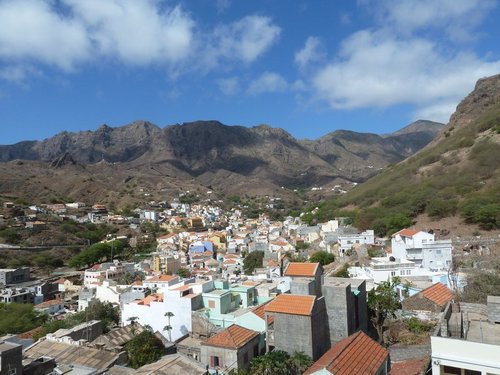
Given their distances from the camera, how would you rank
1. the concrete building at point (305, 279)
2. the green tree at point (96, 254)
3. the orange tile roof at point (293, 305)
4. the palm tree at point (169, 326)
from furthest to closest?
the green tree at point (96, 254)
the palm tree at point (169, 326)
the concrete building at point (305, 279)
the orange tile roof at point (293, 305)

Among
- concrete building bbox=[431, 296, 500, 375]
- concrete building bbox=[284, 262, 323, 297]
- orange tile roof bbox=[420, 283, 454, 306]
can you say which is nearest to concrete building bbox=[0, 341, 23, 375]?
concrete building bbox=[284, 262, 323, 297]

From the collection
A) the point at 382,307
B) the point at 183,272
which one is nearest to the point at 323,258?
the point at 183,272

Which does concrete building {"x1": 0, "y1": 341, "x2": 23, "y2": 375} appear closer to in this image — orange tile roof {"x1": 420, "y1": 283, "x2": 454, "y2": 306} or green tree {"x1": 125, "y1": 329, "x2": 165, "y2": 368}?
green tree {"x1": 125, "y1": 329, "x2": 165, "y2": 368}

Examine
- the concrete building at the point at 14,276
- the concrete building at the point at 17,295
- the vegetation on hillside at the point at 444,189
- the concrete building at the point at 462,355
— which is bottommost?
the concrete building at the point at 17,295

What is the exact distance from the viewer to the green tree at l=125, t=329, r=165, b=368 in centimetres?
1759

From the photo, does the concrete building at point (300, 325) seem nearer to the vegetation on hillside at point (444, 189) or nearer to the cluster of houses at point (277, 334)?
the cluster of houses at point (277, 334)

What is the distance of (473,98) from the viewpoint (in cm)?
7488

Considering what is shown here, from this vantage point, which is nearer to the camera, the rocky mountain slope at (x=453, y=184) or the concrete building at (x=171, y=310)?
the concrete building at (x=171, y=310)

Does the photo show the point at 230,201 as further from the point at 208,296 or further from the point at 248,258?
the point at 208,296

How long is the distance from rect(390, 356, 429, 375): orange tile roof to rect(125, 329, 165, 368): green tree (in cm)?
942

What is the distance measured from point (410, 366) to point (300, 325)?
3.73 meters

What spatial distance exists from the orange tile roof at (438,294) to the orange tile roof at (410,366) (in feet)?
15.4

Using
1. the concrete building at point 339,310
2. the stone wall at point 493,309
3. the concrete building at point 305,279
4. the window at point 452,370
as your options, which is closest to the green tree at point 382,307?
the concrete building at point 339,310

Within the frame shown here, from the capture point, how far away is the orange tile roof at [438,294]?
59.7 feet
